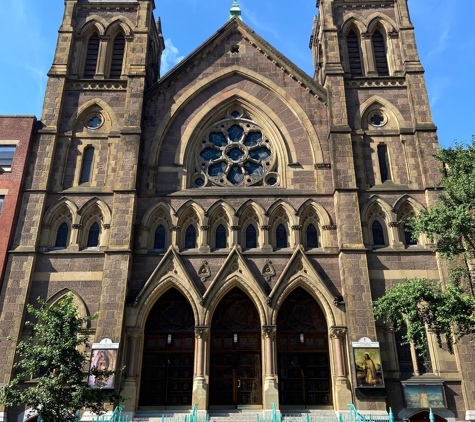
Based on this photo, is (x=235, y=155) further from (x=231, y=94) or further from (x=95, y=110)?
(x=95, y=110)

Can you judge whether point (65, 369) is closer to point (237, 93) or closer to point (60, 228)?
point (60, 228)

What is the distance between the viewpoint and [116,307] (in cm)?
1983

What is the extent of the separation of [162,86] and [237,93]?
3.90 m

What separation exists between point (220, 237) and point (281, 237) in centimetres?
278

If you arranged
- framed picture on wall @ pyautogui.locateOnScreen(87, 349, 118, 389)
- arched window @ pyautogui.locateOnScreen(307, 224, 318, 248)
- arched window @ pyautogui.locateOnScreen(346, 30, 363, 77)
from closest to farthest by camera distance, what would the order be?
framed picture on wall @ pyautogui.locateOnScreen(87, 349, 118, 389) < arched window @ pyautogui.locateOnScreen(307, 224, 318, 248) < arched window @ pyautogui.locateOnScreen(346, 30, 363, 77)

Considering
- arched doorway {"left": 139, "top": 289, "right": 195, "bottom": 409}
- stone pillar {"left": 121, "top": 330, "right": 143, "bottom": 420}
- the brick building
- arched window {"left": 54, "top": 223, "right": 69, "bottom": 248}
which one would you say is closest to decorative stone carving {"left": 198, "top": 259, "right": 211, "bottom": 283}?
arched doorway {"left": 139, "top": 289, "right": 195, "bottom": 409}

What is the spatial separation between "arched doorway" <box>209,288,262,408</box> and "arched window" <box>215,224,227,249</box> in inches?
83.3

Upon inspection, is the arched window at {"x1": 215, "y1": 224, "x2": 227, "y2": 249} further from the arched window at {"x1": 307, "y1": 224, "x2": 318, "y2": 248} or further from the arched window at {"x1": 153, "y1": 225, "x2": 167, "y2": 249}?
the arched window at {"x1": 307, "y1": 224, "x2": 318, "y2": 248}

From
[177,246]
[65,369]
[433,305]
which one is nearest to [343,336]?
[433,305]

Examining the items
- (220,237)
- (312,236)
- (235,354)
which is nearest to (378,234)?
→ (312,236)

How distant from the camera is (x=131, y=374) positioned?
63.3ft

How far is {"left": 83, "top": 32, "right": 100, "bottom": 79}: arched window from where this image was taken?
26.4 m

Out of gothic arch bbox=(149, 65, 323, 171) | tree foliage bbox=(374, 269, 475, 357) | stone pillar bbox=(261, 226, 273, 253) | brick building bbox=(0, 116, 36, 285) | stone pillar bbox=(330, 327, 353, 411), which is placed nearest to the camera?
tree foliage bbox=(374, 269, 475, 357)

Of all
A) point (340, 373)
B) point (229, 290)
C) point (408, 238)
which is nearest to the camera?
point (340, 373)
